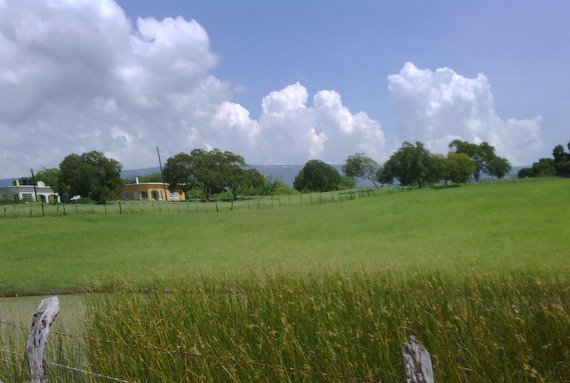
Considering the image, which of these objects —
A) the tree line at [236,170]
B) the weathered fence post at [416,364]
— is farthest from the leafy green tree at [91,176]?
the weathered fence post at [416,364]

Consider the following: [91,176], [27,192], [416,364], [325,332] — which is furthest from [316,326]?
[27,192]

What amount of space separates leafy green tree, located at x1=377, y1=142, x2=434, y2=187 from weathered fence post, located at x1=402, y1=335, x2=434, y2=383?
167ft

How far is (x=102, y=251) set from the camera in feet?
65.4

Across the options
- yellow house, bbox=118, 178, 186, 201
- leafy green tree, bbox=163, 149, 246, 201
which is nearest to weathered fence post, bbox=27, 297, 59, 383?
leafy green tree, bbox=163, 149, 246, 201

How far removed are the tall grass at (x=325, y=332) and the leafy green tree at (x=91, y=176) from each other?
52.4 metres

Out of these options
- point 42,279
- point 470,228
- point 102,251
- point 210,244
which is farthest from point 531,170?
point 42,279

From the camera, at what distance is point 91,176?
183ft

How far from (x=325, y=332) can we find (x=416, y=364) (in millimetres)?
2806

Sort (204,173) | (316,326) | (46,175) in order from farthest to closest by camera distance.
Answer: (46,175)
(204,173)
(316,326)

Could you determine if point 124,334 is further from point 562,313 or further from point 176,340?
point 562,313

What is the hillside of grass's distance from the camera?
12000 millimetres

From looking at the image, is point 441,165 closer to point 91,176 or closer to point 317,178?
point 317,178

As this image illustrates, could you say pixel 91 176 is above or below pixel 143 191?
above

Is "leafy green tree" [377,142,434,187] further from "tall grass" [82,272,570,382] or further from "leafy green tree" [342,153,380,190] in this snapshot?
"tall grass" [82,272,570,382]
